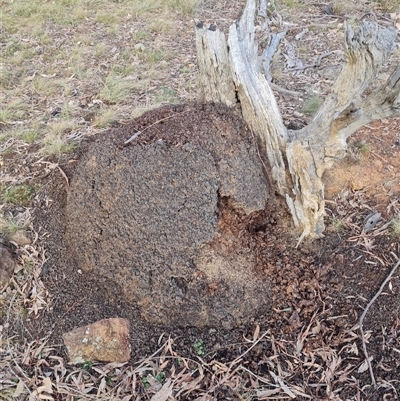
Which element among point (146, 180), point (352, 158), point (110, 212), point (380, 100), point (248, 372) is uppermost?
point (380, 100)

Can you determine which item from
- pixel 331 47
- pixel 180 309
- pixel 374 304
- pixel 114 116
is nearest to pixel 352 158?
pixel 374 304

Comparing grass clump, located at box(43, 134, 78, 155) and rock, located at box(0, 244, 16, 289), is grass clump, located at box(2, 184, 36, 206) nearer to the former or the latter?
grass clump, located at box(43, 134, 78, 155)

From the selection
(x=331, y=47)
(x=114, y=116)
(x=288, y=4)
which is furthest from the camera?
(x=288, y=4)

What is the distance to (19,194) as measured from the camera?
316 cm

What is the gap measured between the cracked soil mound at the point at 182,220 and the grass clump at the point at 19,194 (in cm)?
69

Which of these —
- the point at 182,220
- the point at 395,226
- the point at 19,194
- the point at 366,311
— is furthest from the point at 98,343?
the point at 395,226

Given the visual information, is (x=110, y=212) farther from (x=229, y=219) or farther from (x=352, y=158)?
(x=352, y=158)

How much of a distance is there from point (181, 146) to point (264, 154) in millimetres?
502

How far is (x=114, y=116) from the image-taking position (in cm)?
402

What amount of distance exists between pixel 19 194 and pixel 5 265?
62 cm

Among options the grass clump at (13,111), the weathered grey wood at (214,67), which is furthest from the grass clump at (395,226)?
the grass clump at (13,111)

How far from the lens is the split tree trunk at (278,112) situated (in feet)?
7.98

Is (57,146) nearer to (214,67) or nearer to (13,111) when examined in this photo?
(13,111)

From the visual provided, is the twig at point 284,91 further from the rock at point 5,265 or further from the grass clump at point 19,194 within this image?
the rock at point 5,265
